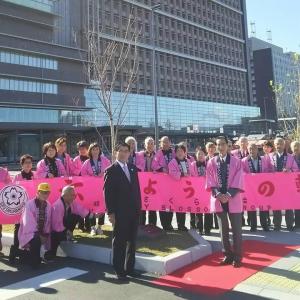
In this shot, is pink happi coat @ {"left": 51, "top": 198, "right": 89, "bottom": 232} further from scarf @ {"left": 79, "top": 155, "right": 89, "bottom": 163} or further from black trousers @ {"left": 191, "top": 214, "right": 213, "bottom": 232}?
black trousers @ {"left": 191, "top": 214, "right": 213, "bottom": 232}

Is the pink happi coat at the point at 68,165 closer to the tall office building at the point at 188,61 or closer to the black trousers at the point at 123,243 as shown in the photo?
the black trousers at the point at 123,243

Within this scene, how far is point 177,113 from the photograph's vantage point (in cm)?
9794

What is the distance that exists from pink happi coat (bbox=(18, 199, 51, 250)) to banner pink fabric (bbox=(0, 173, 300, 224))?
4.75 feet

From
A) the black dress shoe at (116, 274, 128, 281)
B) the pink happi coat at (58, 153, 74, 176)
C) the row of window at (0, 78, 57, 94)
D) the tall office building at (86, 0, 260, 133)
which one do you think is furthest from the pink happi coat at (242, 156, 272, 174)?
the tall office building at (86, 0, 260, 133)

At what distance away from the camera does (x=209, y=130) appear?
351ft

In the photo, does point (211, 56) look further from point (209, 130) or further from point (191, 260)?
point (191, 260)

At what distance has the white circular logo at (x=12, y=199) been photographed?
8789 millimetres

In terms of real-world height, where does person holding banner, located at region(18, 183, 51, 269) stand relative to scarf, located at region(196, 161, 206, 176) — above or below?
below

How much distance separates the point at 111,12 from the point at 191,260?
8645 centimetres

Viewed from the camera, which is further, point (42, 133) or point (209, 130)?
point (209, 130)

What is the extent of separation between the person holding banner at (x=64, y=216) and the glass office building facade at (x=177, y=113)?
190ft

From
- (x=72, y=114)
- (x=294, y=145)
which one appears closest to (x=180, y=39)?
(x=72, y=114)

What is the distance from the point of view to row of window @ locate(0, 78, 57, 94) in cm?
6222

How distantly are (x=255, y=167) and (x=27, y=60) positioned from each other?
198 feet
